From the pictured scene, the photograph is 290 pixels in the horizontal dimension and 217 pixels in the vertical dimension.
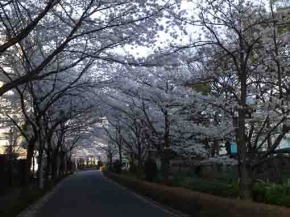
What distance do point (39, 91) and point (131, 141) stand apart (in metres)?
27.9

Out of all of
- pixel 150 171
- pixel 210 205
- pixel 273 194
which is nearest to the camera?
pixel 210 205

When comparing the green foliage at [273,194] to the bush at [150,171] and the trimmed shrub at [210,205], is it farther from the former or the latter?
the bush at [150,171]

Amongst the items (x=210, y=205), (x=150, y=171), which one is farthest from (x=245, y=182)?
(x=150, y=171)

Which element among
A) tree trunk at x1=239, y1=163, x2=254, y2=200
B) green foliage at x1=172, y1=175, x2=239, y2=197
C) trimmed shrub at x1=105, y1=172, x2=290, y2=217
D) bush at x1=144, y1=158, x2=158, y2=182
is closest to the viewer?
trimmed shrub at x1=105, y1=172, x2=290, y2=217

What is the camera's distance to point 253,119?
1517 cm

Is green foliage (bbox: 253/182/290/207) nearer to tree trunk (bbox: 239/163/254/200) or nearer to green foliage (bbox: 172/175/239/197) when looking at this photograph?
green foliage (bbox: 172/175/239/197)

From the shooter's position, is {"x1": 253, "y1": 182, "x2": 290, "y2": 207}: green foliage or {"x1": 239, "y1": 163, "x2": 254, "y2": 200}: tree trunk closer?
{"x1": 239, "y1": 163, "x2": 254, "y2": 200}: tree trunk

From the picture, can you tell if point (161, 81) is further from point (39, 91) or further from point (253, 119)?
point (253, 119)

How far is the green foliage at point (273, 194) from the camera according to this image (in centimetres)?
1677

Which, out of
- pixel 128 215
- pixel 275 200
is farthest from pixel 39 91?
pixel 275 200

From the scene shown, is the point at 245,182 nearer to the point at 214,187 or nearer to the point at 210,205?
the point at 210,205

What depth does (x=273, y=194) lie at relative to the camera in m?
17.8

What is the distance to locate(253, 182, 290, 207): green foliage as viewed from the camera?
55.0 ft

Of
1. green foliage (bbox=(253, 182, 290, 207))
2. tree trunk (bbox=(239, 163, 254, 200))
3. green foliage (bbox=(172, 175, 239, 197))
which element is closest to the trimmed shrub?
tree trunk (bbox=(239, 163, 254, 200))
